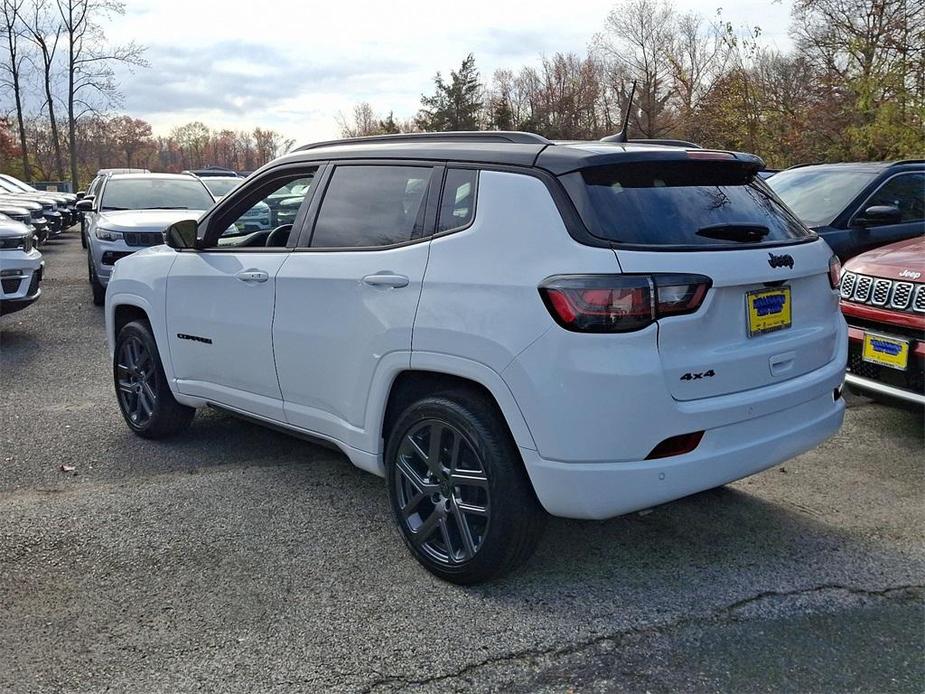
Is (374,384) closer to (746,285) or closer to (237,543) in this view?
(237,543)

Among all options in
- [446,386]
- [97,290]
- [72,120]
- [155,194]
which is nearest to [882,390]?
[446,386]

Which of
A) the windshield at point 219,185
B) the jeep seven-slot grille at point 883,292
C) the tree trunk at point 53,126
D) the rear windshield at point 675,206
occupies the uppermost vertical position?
the tree trunk at point 53,126

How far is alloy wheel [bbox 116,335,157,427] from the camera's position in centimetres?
504

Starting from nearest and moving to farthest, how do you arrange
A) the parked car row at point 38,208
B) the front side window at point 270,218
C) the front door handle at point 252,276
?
the front door handle at point 252,276 < the front side window at point 270,218 < the parked car row at point 38,208

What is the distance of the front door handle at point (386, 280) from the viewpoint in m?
3.33

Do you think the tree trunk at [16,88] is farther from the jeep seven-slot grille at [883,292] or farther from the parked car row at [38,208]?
the jeep seven-slot grille at [883,292]

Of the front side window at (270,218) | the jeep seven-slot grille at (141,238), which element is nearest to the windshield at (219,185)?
the jeep seven-slot grille at (141,238)

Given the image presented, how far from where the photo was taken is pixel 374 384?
346cm

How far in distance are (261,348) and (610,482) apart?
A: 1981mm

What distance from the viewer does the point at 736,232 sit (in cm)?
318

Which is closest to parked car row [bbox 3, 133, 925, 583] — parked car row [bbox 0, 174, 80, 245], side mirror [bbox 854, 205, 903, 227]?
side mirror [bbox 854, 205, 903, 227]

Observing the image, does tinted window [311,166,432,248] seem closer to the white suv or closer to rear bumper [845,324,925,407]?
the white suv

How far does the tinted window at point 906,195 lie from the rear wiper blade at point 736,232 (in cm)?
466

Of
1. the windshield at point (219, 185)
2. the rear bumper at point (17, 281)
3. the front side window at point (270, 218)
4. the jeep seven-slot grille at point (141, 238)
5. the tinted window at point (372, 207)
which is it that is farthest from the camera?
the windshield at point (219, 185)
